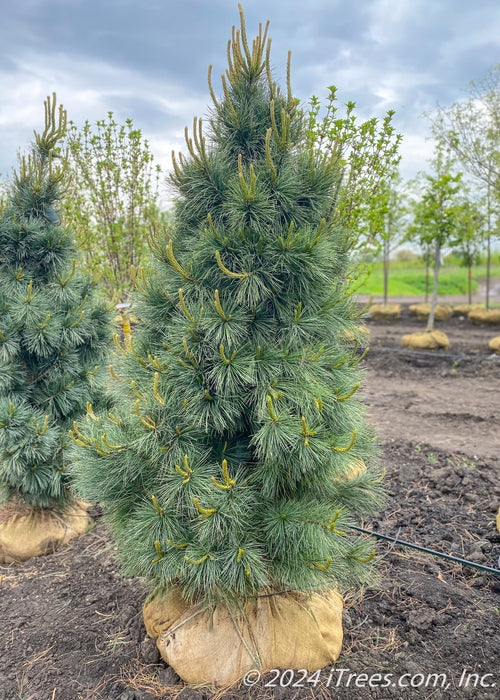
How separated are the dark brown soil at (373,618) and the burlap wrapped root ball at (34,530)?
12 cm

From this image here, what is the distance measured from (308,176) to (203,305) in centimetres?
82

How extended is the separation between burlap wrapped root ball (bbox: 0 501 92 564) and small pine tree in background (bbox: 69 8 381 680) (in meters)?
1.87

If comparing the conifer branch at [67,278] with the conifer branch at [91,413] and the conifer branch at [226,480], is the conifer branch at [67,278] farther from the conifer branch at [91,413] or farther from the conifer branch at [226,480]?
the conifer branch at [226,480]

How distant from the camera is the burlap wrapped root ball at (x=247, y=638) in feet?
7.80

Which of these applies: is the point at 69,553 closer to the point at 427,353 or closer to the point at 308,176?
the point at 308,176

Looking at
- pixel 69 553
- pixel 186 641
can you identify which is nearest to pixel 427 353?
pixel 69 553

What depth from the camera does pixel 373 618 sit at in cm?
286

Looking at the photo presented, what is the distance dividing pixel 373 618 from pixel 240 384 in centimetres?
166

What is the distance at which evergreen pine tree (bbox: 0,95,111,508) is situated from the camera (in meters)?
3.75

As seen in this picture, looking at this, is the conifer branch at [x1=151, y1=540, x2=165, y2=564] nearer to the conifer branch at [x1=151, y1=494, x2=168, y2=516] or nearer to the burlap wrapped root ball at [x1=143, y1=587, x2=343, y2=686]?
the conifer branch at [x1=151, y1=494, x2=168, y2=516]

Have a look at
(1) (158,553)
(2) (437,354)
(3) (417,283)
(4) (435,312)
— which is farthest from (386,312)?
(3) (417,283)

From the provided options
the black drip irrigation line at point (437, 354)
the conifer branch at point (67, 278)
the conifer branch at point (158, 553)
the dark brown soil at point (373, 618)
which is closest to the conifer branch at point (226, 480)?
the conifer branch at point (158, 553)

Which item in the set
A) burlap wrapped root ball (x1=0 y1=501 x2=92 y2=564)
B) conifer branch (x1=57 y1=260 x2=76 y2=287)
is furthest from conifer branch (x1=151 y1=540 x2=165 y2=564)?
conifer branch (x1=57 y1=260 x2=76 y2=287)

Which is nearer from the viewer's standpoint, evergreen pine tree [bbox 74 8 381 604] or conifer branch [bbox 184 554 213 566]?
conifer branch [bbox 184 554 213 566]
